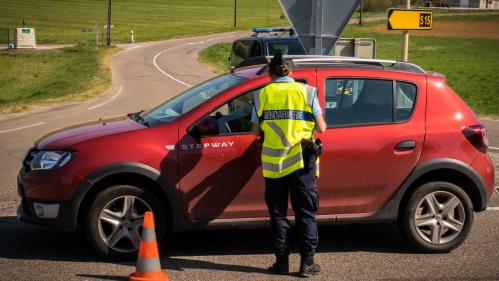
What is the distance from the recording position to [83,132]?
21.5 ft

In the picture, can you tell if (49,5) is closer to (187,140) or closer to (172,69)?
(172,69)

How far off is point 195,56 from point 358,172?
3863 centimetres

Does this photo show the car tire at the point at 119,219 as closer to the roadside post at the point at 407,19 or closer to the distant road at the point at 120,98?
the distant road at the point at 120,98

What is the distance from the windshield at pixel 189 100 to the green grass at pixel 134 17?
5605 cm

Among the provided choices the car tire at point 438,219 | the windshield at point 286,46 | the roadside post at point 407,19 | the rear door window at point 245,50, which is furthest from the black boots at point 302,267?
the rear door window at point 245,50

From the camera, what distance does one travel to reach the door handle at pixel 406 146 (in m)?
6.55

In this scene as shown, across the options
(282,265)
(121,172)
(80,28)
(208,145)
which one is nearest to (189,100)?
(208,145)

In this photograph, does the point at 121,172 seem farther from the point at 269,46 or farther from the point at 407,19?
the point at 269,46

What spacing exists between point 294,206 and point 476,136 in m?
1.84

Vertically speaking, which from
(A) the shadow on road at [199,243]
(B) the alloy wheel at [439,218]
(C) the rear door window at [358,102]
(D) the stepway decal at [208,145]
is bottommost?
(A) the shadow on road at [199,243]

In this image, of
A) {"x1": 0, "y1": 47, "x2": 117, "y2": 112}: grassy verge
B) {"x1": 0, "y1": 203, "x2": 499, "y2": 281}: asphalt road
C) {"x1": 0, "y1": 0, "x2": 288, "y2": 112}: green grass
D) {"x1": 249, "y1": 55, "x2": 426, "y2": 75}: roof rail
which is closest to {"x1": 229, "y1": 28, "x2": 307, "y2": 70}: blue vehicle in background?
{"x1": 0, "y1": 0, "x2": 288, "y2": 112}: green grass

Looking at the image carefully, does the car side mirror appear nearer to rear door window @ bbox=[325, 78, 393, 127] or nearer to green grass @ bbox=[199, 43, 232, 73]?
Answer: rear door window @ bbox=[325, 78, 393, 127]

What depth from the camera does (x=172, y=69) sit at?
3600 cm

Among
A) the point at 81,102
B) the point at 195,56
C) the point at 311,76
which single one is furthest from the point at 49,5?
the point at 311,76
